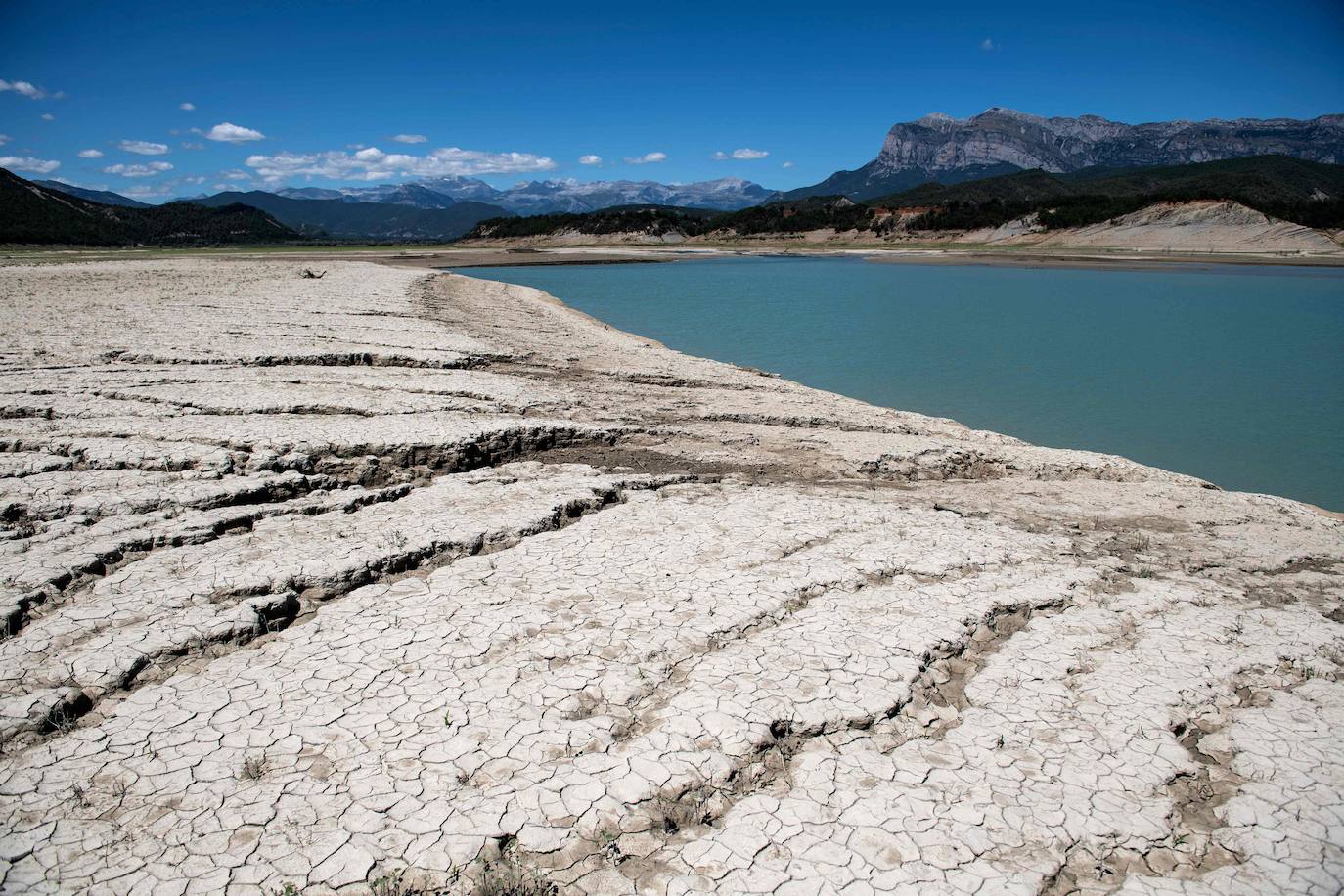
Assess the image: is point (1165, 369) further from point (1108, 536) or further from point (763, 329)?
point (1108, 536)

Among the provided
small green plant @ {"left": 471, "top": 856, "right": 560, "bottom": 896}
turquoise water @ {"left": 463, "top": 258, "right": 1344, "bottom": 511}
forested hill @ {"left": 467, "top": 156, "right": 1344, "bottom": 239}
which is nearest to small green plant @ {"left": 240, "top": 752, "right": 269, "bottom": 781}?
small green plant @ {"left": 471, "top": 856, "right": 560, "bottom": 896}

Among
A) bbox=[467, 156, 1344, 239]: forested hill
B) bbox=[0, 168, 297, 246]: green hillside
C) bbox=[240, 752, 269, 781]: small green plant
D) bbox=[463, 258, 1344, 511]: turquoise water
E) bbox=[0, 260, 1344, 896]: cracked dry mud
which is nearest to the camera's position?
bbox=[0, 260, 1344, 896]: cracked dry mud

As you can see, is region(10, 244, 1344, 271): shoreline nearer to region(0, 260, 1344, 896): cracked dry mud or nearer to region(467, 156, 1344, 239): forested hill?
region(467, 156, 1344, 239): forested hill

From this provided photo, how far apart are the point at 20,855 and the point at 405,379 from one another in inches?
286

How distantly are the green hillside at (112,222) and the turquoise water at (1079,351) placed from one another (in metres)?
49.5

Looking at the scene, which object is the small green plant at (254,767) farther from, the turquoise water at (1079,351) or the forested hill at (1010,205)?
the forested hill at (1010,205)

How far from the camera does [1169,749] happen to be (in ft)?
10.6

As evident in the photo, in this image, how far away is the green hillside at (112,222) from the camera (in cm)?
5959

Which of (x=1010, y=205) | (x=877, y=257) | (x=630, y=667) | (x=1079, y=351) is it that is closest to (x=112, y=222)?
(x=877, y=257)

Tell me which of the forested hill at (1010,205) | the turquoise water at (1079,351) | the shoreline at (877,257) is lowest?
the turquoise water at (1079,351)

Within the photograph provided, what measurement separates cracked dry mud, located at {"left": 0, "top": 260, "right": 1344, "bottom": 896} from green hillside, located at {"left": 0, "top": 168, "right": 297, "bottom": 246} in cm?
6268

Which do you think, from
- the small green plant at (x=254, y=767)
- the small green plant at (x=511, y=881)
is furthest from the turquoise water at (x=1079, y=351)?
the small green plant at (x=254, y=767)

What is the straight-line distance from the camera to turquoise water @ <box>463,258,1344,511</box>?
11.0 meters

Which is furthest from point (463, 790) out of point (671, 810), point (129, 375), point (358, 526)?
point (129, 375)
